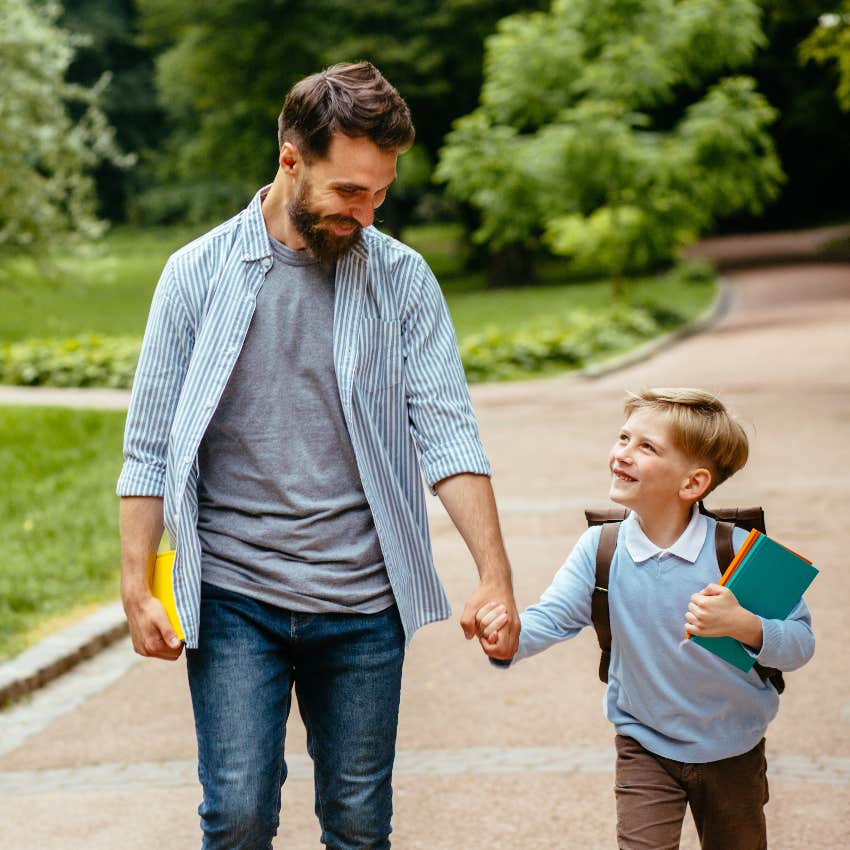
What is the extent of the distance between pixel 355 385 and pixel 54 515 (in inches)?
260

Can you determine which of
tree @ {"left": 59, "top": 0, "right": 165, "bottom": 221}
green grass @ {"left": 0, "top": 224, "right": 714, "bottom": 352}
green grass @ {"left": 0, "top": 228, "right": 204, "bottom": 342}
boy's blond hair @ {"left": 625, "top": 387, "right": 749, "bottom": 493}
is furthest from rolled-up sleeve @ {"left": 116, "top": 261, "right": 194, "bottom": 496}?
tree @ {"left": 59, "top": 0, "right": 165, "bottom": 221}

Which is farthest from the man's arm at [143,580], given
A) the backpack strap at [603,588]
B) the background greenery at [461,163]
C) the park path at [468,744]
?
the background greenery at [461,163]

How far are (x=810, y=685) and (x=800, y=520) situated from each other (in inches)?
122

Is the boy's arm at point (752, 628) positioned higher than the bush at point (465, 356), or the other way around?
the boy's arm at point (752, 628)

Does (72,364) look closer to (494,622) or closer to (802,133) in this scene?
(494,622)

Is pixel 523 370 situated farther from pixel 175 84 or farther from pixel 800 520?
pixel 175 84

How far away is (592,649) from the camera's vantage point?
19.9 feet

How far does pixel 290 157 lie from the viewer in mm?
2621

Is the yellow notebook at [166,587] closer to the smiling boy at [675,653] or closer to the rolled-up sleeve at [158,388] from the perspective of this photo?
the rolled-up sleeve at [158,388]

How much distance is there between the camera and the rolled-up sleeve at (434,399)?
2.75 metres

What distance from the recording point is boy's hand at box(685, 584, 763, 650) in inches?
101

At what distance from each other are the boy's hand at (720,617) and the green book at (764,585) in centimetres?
2

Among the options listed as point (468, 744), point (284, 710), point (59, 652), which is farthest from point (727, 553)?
point (59, 652)

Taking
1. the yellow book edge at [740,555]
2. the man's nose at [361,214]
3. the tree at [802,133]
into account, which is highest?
the man's nose at [361,214]
